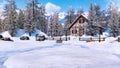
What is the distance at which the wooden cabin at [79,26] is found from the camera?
77500 millimetres

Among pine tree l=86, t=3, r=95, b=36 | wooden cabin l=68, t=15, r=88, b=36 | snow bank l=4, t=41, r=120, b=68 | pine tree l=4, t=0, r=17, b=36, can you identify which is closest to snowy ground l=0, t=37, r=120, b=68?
snow bank l=4, t=41, r=120, b=68

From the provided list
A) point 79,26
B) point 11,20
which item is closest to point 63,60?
point 11,20

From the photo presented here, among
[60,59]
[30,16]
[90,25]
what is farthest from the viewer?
[30,16]

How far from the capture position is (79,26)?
7888 centimetres

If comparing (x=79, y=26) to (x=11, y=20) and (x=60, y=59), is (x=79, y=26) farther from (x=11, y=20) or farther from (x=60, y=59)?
(x=60, y=59)

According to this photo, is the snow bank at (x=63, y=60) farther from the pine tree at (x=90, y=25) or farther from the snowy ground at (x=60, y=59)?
the pine tree at (x=90, y=25)

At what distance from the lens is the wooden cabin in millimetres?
77500

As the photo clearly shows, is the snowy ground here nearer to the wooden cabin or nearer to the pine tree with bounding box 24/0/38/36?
the pine tree with bounding box 24/0/38/36

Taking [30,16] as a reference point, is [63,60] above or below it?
below

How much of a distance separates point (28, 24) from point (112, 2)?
41137 mm

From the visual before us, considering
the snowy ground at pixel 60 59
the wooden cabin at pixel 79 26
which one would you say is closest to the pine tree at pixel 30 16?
the wooden cabin at pixel 79 26

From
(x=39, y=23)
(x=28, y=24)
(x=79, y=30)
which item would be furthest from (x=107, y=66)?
(x=39, y=23)

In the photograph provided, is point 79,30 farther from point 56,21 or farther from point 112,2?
point 112,2

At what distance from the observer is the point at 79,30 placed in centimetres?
7944
